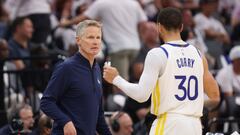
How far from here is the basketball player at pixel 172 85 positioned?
802cm

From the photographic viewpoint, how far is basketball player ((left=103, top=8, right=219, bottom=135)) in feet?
26.3

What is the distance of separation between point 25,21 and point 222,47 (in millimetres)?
4973

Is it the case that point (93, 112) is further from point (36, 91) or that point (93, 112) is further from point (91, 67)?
point (36, 91)

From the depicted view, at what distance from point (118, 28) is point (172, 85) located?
727 cm

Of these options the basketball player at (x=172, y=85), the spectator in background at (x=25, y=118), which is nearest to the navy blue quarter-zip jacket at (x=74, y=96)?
the basketball player at (x=172, y=85)

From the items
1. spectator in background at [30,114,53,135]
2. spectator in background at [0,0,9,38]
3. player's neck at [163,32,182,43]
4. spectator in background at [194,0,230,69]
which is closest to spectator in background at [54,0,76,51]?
spectator in background at [0,0,9,38]

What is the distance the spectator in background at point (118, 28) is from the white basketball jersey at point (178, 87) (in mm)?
6872

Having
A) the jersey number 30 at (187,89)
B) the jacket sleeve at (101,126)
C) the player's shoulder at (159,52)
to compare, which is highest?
the player's shoulder at (159,52)

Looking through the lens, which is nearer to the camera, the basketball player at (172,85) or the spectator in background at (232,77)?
the basketball player at (172,85)

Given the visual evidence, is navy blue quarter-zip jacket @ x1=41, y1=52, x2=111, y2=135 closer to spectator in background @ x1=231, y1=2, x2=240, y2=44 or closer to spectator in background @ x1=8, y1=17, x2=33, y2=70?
spectator in background @ x1=8, y1=17, x2=33, y2=70

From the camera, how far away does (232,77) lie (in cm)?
1469

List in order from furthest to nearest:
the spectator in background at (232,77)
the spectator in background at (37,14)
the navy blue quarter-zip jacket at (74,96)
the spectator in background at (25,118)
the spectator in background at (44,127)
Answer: the spectator in background at (37,14) < the spectator in background at (232,77) < the spectator in background at (25,118) < the spectator in background at (44,127) < the navy blue quarter-zip jacket at (74,96)

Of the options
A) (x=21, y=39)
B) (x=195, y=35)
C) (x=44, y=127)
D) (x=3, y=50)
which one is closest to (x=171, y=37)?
(x=44, y=127)

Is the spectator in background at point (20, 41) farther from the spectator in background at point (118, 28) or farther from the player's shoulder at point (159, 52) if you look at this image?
the player's shoulder at point (159, 52)
